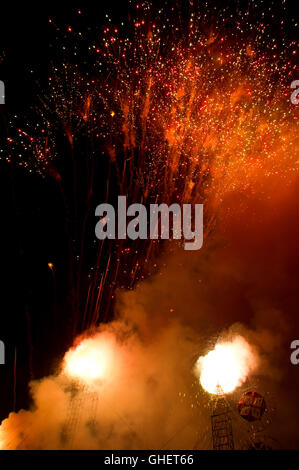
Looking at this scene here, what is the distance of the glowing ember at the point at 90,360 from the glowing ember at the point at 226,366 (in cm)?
237

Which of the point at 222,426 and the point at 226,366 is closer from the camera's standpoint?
the point at 222,426

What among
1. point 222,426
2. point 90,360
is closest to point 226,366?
point 222,426

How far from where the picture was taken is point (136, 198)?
6105 millimetres

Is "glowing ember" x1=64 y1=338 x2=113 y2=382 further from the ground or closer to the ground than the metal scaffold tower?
further from the ground

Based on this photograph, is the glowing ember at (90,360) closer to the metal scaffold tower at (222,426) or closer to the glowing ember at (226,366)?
the glowing ember at (226,366)

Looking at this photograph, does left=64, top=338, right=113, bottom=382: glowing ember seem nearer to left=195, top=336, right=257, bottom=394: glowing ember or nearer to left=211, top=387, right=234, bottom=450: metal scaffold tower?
left=195, top=336, right=257, bottom=394: glowing ember

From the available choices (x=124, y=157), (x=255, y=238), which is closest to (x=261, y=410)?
(x=255, y=238)

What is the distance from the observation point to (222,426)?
604 centimetres

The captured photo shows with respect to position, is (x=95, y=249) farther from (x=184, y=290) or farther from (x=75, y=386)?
(x=75, y=386)

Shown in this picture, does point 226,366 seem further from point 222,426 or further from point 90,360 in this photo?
point 90,360

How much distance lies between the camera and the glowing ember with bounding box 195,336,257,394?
21.4 feet

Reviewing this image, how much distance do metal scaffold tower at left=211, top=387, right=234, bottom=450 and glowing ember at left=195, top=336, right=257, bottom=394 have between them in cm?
25

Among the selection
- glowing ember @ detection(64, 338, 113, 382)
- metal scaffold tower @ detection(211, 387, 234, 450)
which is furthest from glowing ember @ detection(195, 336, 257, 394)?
glowing ember @ detection(64, 338, 113, 382)

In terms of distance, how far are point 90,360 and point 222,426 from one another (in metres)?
3.48
